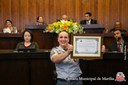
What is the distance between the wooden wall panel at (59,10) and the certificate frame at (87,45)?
664cm

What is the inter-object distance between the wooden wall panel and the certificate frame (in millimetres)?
6636

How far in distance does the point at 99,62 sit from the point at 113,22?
5.98 metres

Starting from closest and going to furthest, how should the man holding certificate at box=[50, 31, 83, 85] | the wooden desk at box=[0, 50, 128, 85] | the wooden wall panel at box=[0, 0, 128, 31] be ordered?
the man holding certificate at box=[50, 31, 83, 85] → the wooden desk at box=[0, 50, 128, 85] → the wooden wall panel at box=[0, 0, 128, 31]

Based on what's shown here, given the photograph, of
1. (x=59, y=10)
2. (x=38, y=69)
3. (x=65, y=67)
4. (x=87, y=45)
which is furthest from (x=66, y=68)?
(x=59, y=10)

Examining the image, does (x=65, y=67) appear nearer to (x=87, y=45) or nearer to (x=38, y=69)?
(x=87, y=45)

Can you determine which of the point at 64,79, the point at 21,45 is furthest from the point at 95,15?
the point at 64,79

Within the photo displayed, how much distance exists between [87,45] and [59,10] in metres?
6.73

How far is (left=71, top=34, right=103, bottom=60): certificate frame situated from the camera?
3.21 meters

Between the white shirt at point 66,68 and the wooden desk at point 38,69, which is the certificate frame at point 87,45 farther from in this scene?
the wooden desk at point 38,69

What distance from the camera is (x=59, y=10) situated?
9875 mm

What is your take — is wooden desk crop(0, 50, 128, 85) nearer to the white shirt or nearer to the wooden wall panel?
the white shirt

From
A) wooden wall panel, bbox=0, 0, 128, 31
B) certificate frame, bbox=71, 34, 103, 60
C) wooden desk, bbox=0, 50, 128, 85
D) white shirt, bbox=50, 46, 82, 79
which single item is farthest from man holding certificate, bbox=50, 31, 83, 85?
wooden wall panel, bbox=0, 0, 128, 31

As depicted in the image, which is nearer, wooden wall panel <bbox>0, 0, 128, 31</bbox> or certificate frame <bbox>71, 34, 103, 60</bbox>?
certificate frame <bbox>71, 34, 103, 60</bbox>

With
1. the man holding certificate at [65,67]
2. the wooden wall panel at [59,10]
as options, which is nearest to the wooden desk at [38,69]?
the man holding certificate at [65,67]
